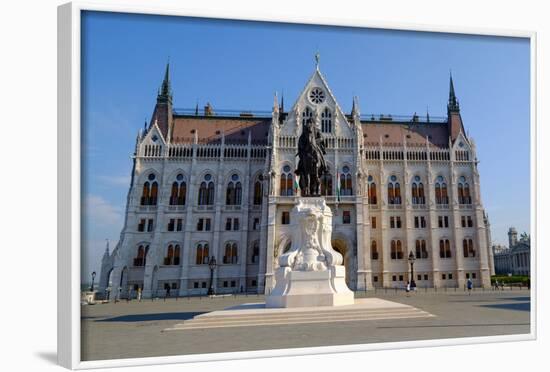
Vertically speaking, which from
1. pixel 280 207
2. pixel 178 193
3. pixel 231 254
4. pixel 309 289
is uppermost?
pixel 178 193

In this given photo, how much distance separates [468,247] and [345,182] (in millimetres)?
14043

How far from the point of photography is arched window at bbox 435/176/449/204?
46594mm

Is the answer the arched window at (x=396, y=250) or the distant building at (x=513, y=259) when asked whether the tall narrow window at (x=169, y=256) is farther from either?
the distant building at (x=513, y=259)

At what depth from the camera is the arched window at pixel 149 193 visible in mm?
44344

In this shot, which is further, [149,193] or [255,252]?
[149,193]

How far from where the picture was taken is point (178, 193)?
4472cm

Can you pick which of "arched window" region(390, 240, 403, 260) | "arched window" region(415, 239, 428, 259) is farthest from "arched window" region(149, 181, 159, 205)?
"arched window" region(415, 239, 428, 259)

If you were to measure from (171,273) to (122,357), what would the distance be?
33857mm

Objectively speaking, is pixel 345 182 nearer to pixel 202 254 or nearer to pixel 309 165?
pixel 202 254

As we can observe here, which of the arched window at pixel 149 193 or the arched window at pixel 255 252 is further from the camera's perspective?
the arched window at pixel 149 193

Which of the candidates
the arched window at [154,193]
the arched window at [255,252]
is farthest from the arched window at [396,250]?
the arched window at [154,193]

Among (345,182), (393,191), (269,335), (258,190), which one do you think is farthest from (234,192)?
(269,335)

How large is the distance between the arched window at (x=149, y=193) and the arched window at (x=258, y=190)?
30.8ft
